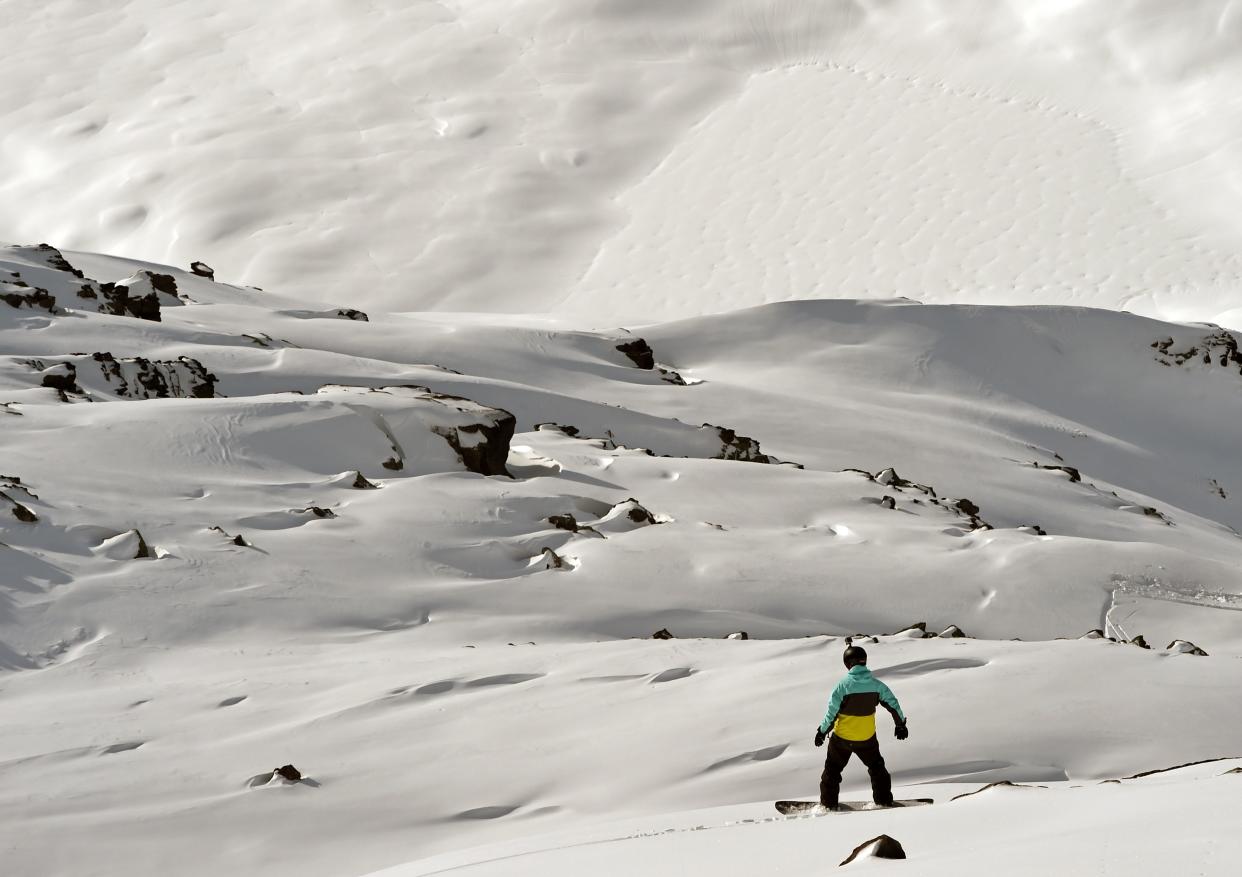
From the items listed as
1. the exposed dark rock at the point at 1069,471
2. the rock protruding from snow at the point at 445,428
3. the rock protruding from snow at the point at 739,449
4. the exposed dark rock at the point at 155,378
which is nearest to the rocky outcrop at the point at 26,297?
the exposed dark rock at the point at 155,378

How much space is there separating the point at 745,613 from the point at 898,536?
6.61 ft

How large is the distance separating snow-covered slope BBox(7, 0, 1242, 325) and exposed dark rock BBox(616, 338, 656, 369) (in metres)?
11.2

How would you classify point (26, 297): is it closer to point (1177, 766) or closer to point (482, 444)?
point (482, 444)

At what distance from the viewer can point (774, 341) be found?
1964 centimetres

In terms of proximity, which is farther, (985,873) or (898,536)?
(898,536)

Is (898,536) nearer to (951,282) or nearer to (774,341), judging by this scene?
(774,341)

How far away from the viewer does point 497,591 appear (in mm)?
8891

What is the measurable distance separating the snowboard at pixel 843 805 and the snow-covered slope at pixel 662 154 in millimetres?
22162

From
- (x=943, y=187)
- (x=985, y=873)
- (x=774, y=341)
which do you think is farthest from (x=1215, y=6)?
(x=985, y=873)

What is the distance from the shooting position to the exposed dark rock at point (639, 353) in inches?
698

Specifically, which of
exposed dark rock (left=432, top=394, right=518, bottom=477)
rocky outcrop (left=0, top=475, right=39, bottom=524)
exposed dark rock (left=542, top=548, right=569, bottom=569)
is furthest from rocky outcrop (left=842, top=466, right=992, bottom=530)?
rocky outcrop (left=0, top=475, right=39, bottom=524)

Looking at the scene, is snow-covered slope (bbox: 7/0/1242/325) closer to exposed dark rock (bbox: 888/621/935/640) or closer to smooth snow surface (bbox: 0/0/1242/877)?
smooth snow surface (bbox: 0/0/1242/877)

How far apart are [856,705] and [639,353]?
1292 cm

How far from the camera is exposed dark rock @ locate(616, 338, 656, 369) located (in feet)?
58.2
